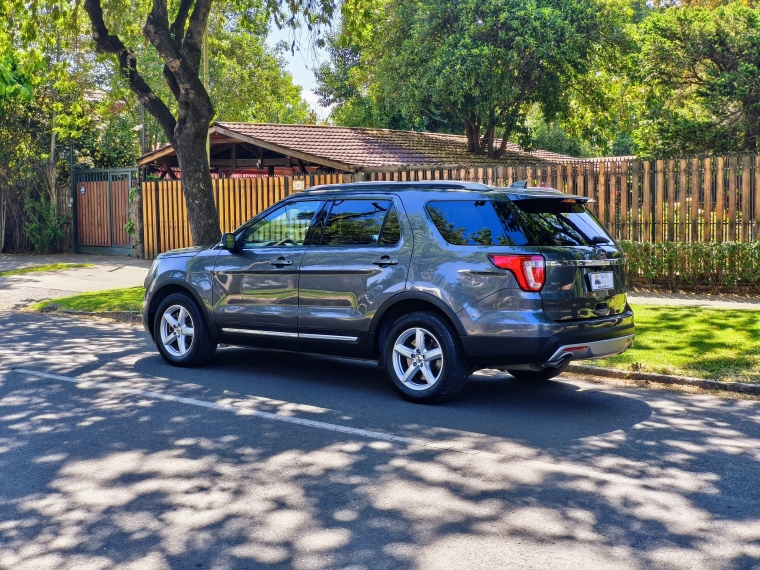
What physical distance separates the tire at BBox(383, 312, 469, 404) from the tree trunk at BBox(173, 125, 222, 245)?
7.38 metres

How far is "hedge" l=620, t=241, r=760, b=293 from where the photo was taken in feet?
44.9

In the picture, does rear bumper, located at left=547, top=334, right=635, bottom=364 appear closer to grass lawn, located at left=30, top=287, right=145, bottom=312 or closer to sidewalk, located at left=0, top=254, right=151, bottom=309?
grass lawn, located at left=30, top=287, right=145, bottom=312

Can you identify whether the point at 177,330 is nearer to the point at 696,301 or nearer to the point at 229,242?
the point at 229,242

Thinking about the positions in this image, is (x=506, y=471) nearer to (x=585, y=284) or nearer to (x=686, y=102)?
(x=585, y=284)

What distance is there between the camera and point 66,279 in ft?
63.0

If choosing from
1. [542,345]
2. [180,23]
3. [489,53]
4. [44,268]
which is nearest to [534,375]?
[542,345]

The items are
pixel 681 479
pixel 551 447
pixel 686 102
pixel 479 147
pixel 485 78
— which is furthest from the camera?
pixel 479 147

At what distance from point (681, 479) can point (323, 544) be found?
2.30 meters

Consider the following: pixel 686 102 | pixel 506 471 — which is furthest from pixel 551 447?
pixel 686 102

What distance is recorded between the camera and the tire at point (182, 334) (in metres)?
9.18

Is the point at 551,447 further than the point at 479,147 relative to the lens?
No

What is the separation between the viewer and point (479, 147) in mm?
30203

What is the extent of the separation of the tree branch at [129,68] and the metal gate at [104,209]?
32.4 ft

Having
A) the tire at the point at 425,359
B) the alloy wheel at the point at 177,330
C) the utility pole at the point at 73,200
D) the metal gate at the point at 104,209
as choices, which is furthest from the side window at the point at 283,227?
the utility pole at the point at 73,200
